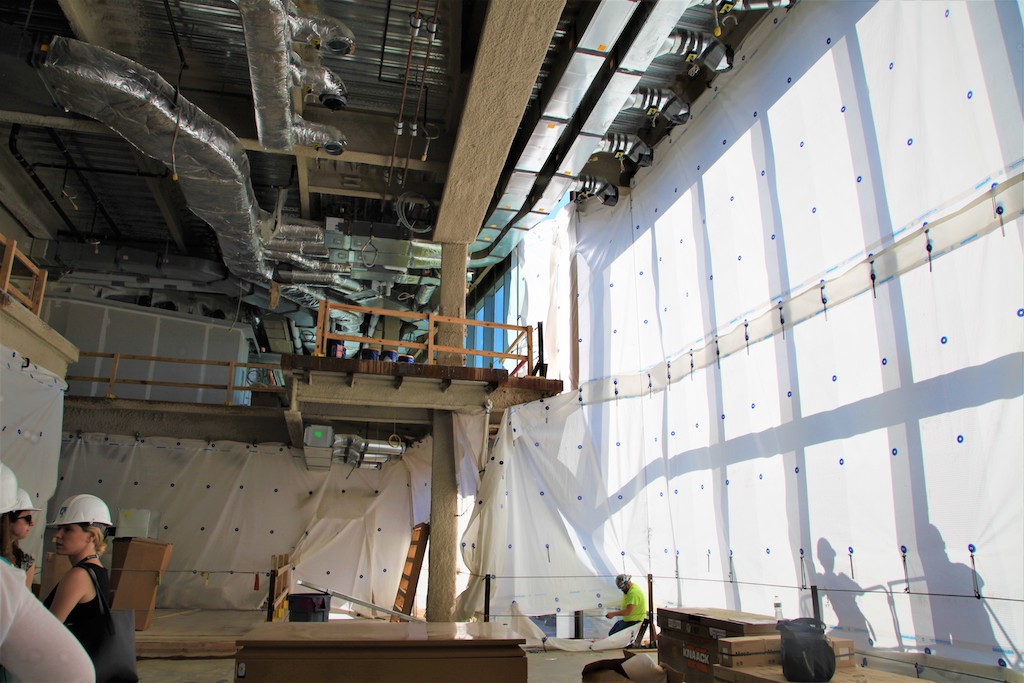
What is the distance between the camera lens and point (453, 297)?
10852 millimetres

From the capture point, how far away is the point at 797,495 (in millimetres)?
6332

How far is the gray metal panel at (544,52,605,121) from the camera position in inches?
299

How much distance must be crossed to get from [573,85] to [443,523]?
6183mm

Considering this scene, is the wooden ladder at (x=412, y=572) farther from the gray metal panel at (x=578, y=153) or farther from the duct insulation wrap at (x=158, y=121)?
the gray metal panel at (x=578, y=153)

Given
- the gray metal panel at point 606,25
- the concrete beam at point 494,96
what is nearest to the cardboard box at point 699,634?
the concrete beam at point 494,96

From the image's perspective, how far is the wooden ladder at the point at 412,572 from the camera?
12.1 metres

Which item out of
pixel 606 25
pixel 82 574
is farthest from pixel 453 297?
pixel 82 574

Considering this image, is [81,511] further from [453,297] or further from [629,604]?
[453,297]

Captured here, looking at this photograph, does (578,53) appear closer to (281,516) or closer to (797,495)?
(797,495)

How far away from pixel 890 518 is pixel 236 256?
10595 mm

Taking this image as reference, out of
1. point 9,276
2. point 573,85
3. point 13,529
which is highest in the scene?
point 573,85

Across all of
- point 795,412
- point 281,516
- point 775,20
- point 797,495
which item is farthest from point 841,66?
point 281,516

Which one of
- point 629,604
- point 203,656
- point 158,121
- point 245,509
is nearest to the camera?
point 158,121

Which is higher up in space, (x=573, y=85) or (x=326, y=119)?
(x=326, y=119)
